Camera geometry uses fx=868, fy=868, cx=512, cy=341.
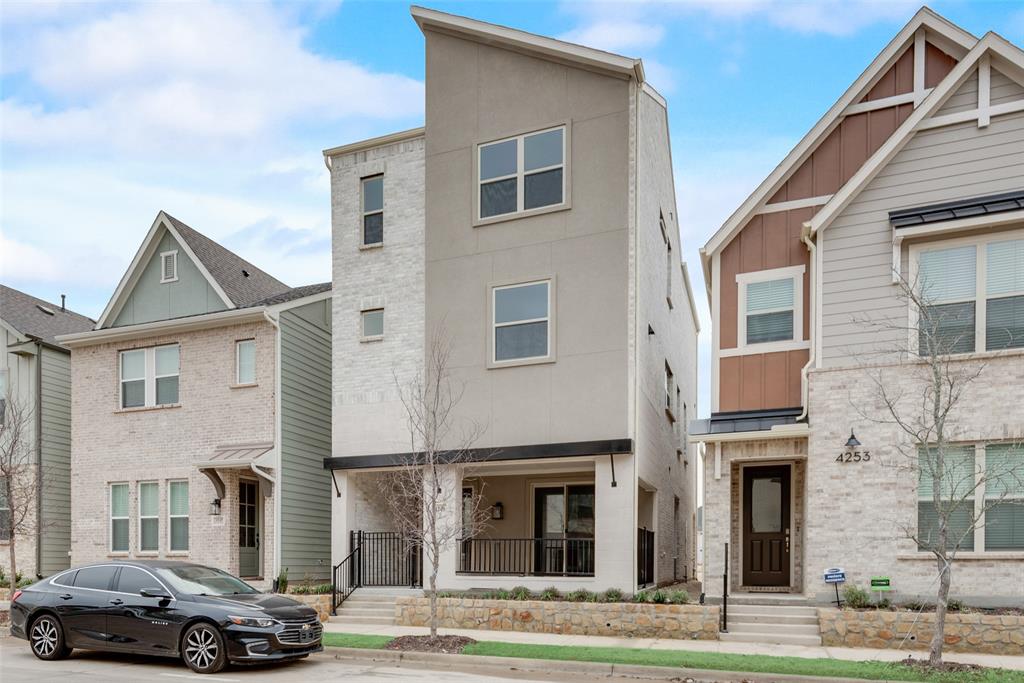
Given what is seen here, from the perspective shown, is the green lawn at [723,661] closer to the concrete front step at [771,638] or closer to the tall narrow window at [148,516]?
the concrete front step at [771,638]

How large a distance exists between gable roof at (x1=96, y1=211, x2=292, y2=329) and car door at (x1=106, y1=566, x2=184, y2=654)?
8969 mm

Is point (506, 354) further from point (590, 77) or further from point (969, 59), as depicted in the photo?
point (969, 59)

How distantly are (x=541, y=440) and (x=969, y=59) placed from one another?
32.1ft

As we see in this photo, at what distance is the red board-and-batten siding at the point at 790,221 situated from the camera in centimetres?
1576

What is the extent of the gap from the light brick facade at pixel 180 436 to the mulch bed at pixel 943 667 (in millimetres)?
12980

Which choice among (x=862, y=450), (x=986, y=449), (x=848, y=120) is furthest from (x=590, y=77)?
(x=986, y=449)

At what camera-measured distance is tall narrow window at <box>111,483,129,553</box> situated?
813 inches

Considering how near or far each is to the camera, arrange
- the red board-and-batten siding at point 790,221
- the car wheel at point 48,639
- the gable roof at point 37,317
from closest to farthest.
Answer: the car wheel at point 48,639, the red board-and-batten siding at point 790,221, the gable roof at point 37,317

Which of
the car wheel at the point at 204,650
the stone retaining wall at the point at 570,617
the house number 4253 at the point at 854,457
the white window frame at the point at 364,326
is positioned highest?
the white window frame at the point at 364,326

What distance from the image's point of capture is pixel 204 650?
11547 mm

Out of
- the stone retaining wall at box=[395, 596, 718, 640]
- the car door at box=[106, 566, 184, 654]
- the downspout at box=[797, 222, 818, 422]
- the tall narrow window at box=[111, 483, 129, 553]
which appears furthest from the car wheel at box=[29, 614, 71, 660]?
the downspout at box=[797, 222, 818, 422]

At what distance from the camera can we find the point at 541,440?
1661 cm

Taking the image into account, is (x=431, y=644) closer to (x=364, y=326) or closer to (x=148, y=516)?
(x=364, y=326)

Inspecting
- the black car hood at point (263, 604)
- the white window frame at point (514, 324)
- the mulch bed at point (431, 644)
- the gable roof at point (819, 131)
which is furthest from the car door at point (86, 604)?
the gable roof at point (819, 131)
